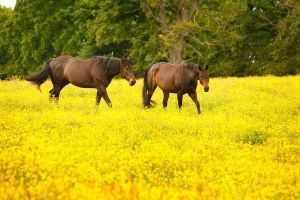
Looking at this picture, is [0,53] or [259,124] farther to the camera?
[0,53]

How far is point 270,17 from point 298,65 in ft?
20.1

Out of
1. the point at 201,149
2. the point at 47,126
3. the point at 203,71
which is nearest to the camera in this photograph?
the point at 201,149

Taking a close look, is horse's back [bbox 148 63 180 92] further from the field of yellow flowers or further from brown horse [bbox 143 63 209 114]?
the field of yellow flowers

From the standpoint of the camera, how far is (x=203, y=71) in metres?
17.7

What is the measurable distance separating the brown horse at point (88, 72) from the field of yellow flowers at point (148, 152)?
0.88m

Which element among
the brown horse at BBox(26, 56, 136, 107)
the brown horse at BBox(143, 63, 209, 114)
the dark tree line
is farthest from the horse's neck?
the dark tree line

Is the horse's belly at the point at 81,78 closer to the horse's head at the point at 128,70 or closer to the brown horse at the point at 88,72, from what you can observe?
the brown horse at the point at 88,72

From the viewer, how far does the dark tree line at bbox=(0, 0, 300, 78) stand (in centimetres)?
4381

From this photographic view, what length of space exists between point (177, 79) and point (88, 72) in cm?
338

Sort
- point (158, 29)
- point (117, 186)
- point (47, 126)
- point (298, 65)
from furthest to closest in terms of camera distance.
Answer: point (298, 65), point (158, 29), point (47, 126), point (117, 186)

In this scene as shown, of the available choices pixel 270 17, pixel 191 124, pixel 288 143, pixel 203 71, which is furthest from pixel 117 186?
pixel 270 17

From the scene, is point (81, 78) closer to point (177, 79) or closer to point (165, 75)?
point (165, 75)

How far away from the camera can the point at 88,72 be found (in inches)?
763

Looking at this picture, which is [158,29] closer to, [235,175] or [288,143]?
[288,143]
